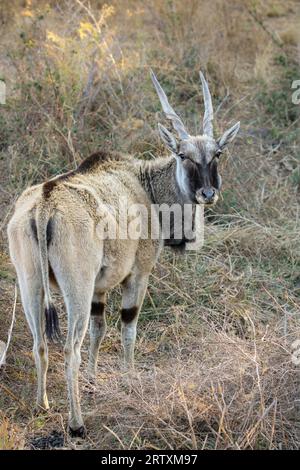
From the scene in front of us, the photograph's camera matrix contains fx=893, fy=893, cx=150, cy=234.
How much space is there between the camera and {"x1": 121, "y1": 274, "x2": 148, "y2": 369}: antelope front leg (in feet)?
22.5

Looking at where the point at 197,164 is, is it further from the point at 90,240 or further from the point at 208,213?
the point at 208,213

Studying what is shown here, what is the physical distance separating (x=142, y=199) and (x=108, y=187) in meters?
0.50

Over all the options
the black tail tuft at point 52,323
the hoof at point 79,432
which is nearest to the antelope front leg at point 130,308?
the hoof at point 79,432

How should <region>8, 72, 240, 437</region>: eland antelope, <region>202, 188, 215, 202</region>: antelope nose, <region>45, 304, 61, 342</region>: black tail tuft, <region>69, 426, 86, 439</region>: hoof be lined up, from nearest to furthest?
<region>45, 304, 61, 342</region>: black tail tuft < <region>8, 72, 240, 437</region>: eland antelope < <region>69, 426, 86, 439</region>: hoof < <region>202, 188, 215, 202</region>: antelope nose

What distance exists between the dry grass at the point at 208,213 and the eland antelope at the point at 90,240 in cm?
48

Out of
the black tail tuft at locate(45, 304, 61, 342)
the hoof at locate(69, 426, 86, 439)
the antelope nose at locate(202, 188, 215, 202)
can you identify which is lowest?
the hoof at locate(69, 426, 86, 439)

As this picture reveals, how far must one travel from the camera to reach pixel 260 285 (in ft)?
27.2

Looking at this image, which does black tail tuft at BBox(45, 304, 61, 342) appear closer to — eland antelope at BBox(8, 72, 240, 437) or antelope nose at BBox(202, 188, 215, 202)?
eland antelope at BBox(8, 72, 240, 437)

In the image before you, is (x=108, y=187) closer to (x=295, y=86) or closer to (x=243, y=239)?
(x=243, y=239)

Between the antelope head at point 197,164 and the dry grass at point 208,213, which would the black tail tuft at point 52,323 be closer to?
the dry grass at point 208,213

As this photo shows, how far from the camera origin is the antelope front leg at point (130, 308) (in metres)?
6.87

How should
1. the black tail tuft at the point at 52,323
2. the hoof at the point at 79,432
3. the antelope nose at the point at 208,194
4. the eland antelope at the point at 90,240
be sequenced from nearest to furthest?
the black tail tuft at the point at 52,323
the eland antelope at the point at 90,240
the hoof at the point at 79,432
the antelope nose at the point at 208,194

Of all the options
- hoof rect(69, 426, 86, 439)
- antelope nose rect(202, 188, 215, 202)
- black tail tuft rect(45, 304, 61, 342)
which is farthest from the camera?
antelope nose rect(202, 188, 215, 202)

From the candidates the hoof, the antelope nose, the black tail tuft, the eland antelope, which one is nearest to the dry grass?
the hoof
